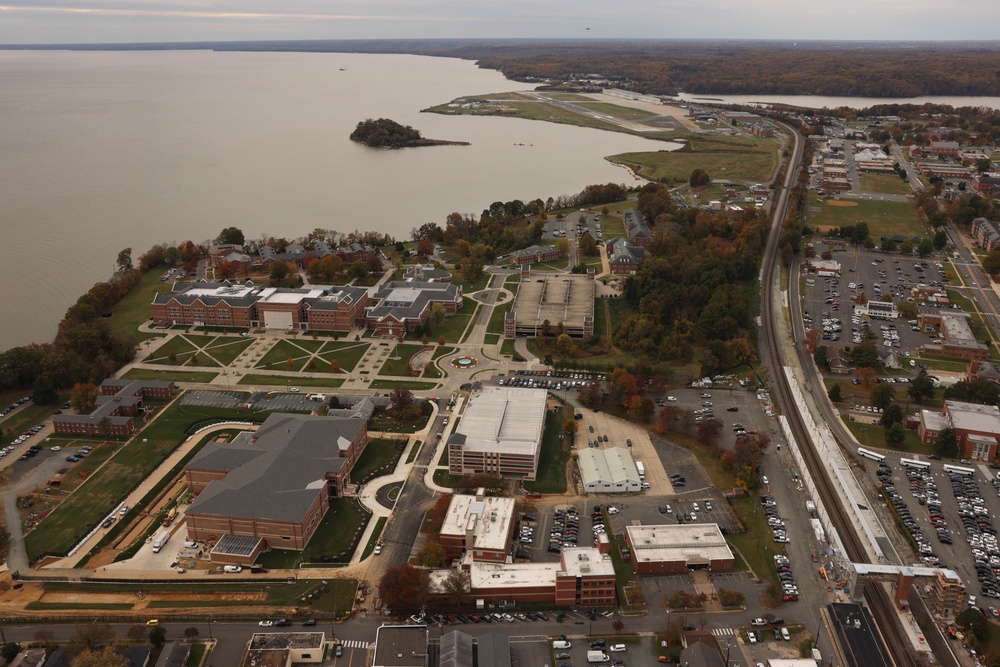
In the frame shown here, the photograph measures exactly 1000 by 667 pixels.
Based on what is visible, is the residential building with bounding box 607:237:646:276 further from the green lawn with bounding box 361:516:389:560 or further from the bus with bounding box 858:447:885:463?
the green lawn with bounding box 361:516:389:560

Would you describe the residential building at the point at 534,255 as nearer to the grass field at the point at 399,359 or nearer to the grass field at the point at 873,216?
the grass field at the point at 399,359

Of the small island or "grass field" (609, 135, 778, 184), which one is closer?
"grass field" (609, 135, 778, 184)

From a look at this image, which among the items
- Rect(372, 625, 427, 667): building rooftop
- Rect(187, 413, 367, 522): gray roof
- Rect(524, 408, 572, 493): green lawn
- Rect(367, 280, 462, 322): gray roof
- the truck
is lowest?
the truck

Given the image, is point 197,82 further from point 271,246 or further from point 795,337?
point 795,337

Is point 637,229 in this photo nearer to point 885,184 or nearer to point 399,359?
point 399,359

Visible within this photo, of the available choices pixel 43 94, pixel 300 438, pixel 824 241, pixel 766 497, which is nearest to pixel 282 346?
pixel 300 438

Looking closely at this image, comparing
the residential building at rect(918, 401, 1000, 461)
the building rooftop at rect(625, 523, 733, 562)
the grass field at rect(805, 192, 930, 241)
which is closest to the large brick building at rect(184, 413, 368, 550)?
the building rooftop at rect(625, 523, 733, 562)
